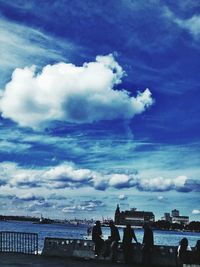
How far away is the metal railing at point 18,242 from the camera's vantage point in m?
24.1

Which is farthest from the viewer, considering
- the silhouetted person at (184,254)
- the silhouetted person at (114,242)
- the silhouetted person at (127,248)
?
the silhouetted person at (114,242)

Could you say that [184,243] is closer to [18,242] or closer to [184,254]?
[184,254]

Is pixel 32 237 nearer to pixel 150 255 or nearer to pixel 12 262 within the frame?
pixel 12 262

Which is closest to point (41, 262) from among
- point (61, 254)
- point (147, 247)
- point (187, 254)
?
point (61, 254)

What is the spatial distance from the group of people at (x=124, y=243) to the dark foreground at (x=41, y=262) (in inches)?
27.3

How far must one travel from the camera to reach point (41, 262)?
19547mm

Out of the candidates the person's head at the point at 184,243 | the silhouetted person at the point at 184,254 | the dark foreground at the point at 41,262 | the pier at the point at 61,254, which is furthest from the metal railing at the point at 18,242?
the person's head at the point at 184,243

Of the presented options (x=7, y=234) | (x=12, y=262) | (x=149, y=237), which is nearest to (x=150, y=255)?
(x=149, y=237)

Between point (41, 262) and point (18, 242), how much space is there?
18.5 ft

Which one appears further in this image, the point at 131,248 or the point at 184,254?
the point at 131,248

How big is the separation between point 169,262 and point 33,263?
5447 millimetres

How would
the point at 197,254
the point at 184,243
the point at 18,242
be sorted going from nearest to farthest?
the point at 184,243 < the point at 197,254 < the point at 18,242

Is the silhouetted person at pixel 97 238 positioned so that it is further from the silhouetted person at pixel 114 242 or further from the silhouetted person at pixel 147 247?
the silhouetted person at pixel 147 247

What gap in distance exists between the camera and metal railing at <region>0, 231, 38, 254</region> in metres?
24.1
